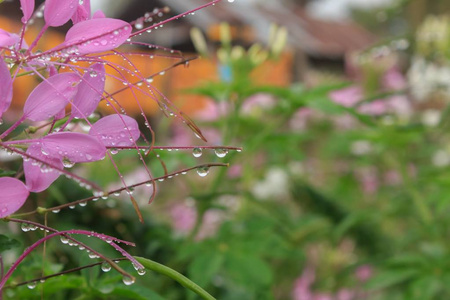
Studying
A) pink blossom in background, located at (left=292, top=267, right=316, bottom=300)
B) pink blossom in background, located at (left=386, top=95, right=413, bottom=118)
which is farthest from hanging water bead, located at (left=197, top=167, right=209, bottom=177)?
pink blossom in background, located at (left=386, top=95, right=413, bottom=118)

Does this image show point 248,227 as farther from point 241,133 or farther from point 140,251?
point 241,133

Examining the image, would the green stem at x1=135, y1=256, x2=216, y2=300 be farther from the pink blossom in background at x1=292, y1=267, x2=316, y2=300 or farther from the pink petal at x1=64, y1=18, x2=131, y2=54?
the pink blossom in background at x1=292, y1=267, x2=316, y2=300

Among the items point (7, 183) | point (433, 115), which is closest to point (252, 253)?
point (7, 183)

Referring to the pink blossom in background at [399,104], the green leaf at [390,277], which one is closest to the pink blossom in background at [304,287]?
the green leaf at [390,277]

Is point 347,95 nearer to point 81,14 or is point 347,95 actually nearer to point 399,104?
point 399,104

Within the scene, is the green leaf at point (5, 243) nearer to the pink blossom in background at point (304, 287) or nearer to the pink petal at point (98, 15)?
the pink petal at point (98, 15)

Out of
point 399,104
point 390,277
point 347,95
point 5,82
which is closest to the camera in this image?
point 5,82

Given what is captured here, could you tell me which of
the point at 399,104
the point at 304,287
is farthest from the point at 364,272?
the point at 399,104
